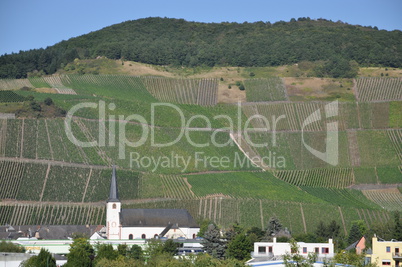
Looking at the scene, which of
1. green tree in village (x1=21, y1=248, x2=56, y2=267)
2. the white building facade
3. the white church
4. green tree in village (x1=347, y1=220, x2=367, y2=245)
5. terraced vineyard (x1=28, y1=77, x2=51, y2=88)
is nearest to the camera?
the white building facade

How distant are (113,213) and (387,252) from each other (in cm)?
3995

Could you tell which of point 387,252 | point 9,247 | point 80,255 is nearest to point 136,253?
point 80,255

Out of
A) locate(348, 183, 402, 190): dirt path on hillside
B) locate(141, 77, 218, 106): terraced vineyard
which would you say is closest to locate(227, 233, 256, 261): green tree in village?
locate(348, 183, 402, 190): dirt path on hillside

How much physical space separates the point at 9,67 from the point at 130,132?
165ft

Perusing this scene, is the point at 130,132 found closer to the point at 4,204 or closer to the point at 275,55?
the point at 4,204

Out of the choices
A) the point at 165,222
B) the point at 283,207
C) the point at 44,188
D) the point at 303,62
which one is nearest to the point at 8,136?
the point at 44,188

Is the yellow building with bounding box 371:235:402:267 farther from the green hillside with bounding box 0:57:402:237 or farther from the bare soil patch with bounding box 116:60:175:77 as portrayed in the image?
the bare soil patch with bounding box 116:60:175:77

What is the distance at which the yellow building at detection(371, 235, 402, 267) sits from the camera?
205 ft

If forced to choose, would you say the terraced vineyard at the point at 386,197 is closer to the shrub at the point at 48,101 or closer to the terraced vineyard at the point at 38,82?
the shrub at the point at 48,101

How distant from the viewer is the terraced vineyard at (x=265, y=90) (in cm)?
14438

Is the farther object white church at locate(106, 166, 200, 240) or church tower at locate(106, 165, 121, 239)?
white church at locate(106, 166, 200, 240)

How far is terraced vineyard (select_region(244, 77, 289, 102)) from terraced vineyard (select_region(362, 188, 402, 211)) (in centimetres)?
2806

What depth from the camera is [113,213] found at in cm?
9800

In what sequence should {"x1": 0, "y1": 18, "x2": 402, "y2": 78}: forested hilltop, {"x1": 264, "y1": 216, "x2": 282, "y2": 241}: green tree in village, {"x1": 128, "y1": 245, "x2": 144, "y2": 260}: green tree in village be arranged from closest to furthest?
{"x1": 128, "y1": 245, "x2": 144, "y2": 260}: green tree in village, {"x1": 264, "y1": 216, "x2": 282, "y2": 241}: green tree in village, {"x1": 0, "y1": 18, "x2": 402, "y2": 78}: forested hilltop
